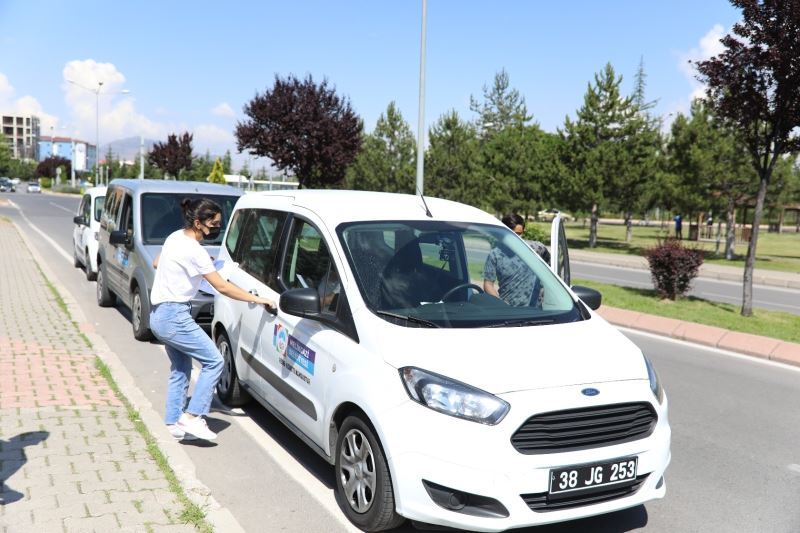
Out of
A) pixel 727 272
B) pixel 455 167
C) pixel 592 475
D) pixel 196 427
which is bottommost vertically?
pixel 727 272

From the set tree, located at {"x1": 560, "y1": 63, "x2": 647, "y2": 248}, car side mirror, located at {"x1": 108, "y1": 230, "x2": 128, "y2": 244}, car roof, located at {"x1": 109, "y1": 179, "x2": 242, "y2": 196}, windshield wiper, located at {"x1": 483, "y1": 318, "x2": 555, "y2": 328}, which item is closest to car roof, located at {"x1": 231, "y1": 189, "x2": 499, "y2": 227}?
windshield wiper, located at {"x1": 483, "y1": 318, "x2": 555, "y2": 328}

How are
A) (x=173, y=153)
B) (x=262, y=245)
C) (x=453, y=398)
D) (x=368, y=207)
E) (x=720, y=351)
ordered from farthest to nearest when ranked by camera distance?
(x=173, y=153), (x=720, y=351), (x=262, y=245), (x=368, y=207), (x=453, y=398)

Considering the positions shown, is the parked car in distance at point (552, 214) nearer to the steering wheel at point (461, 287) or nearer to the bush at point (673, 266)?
the steering wheel at point (461, 287)

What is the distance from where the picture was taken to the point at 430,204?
504 centimetres

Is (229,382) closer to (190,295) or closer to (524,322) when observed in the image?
(190,295)

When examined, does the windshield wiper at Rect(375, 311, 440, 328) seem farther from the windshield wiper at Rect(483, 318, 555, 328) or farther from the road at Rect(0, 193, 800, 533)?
the road at Rect(0, 193, 800, 533)

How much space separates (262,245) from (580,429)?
2920mm

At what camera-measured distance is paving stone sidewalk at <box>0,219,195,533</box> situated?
361cm

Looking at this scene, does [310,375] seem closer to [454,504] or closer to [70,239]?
[454,504]

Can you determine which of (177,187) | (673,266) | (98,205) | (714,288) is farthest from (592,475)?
(714,288)

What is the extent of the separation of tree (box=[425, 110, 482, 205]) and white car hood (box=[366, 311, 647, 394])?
32.2m

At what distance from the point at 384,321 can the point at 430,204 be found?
60.1 inches

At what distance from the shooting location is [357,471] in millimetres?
3742

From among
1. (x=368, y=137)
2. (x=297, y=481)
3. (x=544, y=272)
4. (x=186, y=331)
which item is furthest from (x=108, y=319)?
(x=368, y=137)
